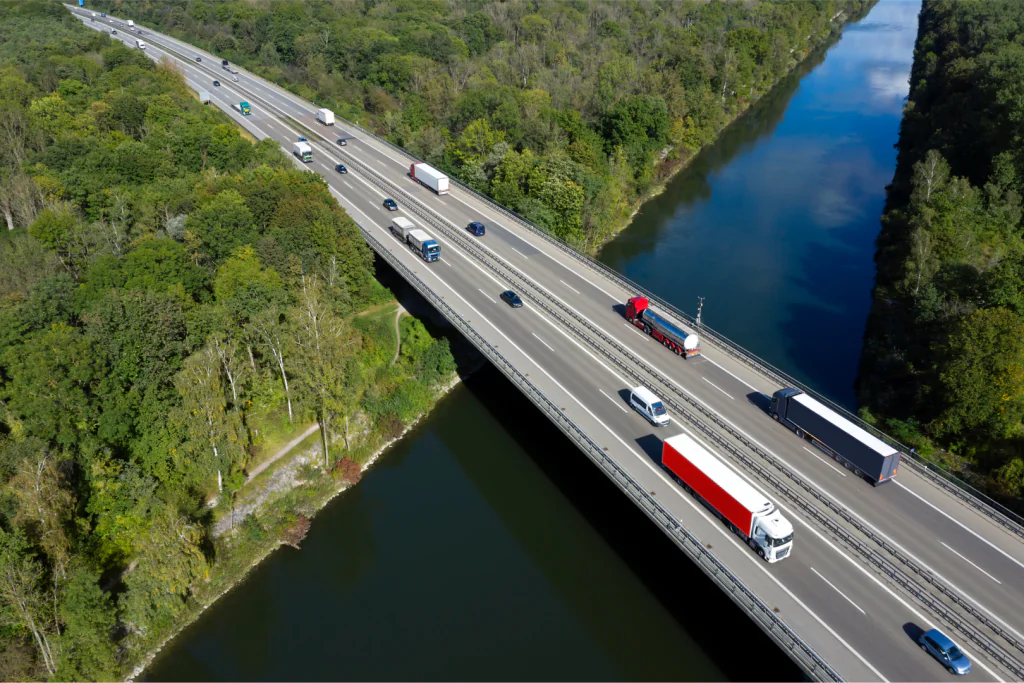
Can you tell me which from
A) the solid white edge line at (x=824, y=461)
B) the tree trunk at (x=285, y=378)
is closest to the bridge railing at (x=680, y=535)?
the solid white edge line at (x=824, y=461)

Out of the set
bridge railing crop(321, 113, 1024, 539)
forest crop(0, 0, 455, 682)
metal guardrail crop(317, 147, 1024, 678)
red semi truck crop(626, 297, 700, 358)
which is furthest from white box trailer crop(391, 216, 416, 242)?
red semi truck crop(626, 297, 700, 358)

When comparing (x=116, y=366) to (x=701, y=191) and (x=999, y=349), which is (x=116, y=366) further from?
(x=701, y=191)

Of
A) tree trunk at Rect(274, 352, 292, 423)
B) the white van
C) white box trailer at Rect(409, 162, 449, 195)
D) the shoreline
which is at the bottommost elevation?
the shoreline

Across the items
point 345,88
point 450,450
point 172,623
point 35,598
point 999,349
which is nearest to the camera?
point 35,598

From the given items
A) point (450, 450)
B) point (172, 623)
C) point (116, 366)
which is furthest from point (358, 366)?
point (172, 623)

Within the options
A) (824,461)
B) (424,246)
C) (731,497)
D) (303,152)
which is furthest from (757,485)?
(303,152)

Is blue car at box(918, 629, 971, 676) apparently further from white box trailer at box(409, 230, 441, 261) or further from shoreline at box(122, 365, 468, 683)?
white box trailer at box(409, 230, 441, 261)

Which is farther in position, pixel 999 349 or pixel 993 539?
pixel 999 349
